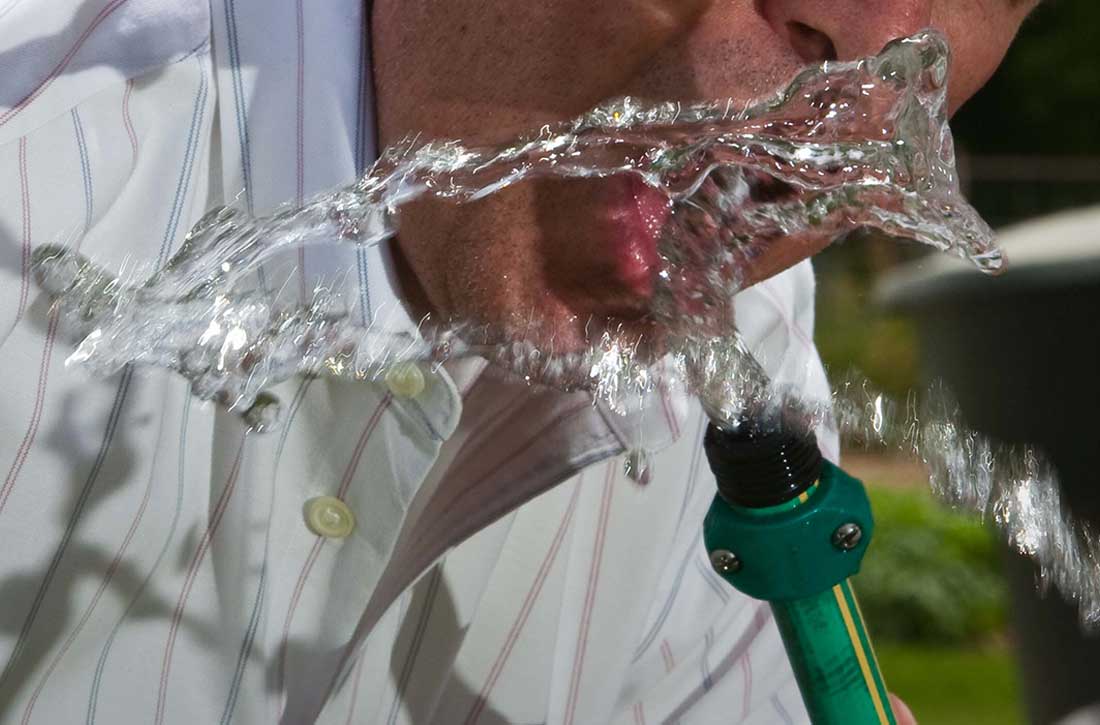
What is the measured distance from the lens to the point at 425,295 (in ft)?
4.30

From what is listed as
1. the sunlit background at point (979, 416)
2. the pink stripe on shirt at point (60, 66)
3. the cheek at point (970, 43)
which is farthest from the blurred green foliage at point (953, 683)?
the pink stripe on shirt at point (60, 66)

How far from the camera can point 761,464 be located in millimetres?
992

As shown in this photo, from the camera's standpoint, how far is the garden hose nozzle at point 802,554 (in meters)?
0.99

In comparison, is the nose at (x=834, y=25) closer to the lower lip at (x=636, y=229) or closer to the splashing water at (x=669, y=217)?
the splashing water at (x=669, y=217)

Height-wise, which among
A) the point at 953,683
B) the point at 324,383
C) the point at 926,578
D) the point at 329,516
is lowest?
the point at 926,578

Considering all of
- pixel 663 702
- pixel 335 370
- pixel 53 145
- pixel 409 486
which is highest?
pixel 53 145

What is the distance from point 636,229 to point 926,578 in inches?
163

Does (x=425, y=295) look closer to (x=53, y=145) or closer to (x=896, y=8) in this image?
(x=53, y=145)

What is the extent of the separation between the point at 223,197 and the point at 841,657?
64 cm

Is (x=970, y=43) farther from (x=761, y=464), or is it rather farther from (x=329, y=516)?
(x=329, y=516)

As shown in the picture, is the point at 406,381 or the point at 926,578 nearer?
the point at 406,381

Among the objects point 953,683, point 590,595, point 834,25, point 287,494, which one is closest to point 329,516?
point 287,494

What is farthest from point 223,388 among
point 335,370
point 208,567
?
point 208,567

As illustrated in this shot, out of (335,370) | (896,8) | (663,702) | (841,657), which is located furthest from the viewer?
(663,702)
